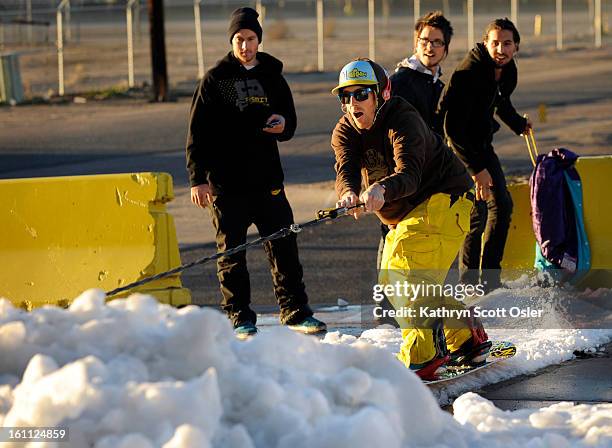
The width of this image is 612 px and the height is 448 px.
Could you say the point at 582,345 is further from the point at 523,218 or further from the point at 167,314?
the point at 167,314

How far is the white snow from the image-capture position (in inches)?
164

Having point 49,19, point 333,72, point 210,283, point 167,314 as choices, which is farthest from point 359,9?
point 167,314

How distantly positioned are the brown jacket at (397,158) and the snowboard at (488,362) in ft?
2.80

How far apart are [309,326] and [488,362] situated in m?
1.41

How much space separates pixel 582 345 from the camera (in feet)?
25.1

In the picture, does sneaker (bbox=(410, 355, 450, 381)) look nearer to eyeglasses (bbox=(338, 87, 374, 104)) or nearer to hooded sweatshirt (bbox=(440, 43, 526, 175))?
eyeglasses (bbox=(338, 87, 374, 104))

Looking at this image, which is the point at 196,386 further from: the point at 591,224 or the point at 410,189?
the point at 591,224

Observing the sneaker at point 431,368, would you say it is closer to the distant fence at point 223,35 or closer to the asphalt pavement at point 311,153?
the asphalt pavement at point 311,153

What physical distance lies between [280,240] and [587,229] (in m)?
2.15

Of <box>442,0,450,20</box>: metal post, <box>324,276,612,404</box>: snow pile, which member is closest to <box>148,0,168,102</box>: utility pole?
<box>324,276,612,404</box>: snow pile

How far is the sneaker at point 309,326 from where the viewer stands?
8148 mm

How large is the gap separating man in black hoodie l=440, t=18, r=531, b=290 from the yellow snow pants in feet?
5.94

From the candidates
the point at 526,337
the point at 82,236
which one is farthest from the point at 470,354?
the point at 82,236

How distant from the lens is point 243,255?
8.26 m
